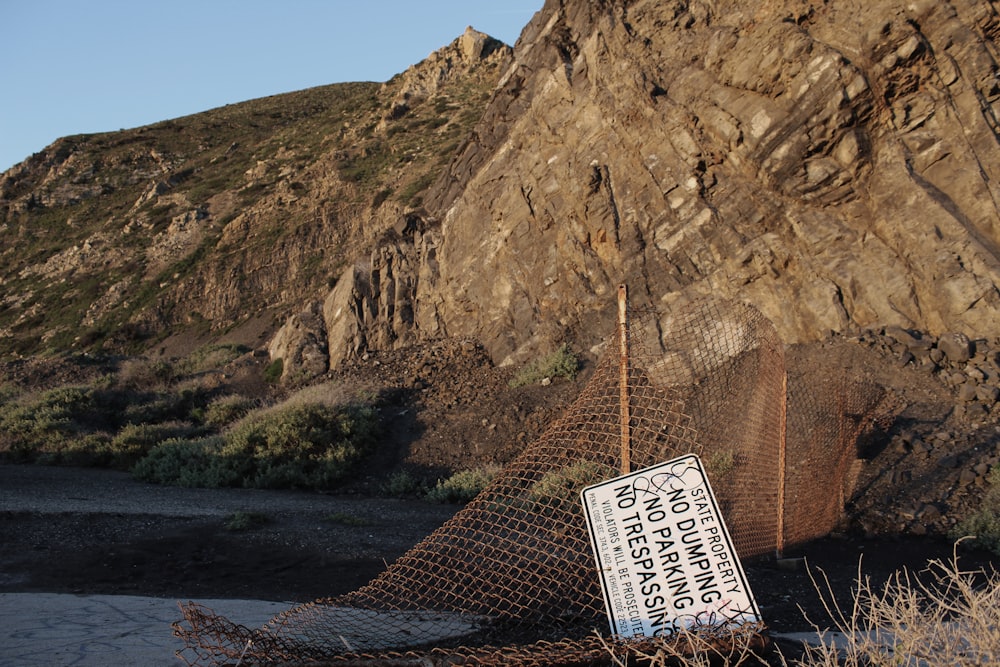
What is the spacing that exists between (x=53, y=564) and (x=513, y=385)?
11.2 metres

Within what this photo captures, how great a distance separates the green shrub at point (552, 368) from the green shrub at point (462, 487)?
438 cm

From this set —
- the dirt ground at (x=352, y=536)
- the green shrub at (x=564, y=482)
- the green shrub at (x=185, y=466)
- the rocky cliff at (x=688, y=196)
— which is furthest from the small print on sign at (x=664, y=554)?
the rocky cliff at (x=688, y=196)

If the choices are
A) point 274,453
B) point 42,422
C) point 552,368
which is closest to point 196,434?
point 42,422

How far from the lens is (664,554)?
11.9 ft

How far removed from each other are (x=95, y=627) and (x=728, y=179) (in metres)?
14.8

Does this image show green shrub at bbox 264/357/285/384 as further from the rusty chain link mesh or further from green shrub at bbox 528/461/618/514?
green shrub at bbox 528/461/618/514

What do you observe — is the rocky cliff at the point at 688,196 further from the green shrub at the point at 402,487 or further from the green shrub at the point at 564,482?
the green shrub at the point at 564,482

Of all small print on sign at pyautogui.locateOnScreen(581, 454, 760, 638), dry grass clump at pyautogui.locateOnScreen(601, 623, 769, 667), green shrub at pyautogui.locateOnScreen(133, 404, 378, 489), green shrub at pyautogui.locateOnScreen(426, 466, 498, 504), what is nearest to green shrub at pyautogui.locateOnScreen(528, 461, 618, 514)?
small print on sign at pyautogui.locateOnScreen(581, 454, 760, 638)

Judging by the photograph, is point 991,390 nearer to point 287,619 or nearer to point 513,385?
point 513,385

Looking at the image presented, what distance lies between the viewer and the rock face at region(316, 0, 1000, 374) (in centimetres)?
1387

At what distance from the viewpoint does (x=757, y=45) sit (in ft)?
51.8

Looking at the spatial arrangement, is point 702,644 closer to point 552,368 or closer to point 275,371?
point 552,368

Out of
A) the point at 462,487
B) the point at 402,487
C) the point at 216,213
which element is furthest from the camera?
the point at 216,213

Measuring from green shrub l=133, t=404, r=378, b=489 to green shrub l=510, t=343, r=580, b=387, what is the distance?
3.74 metres
